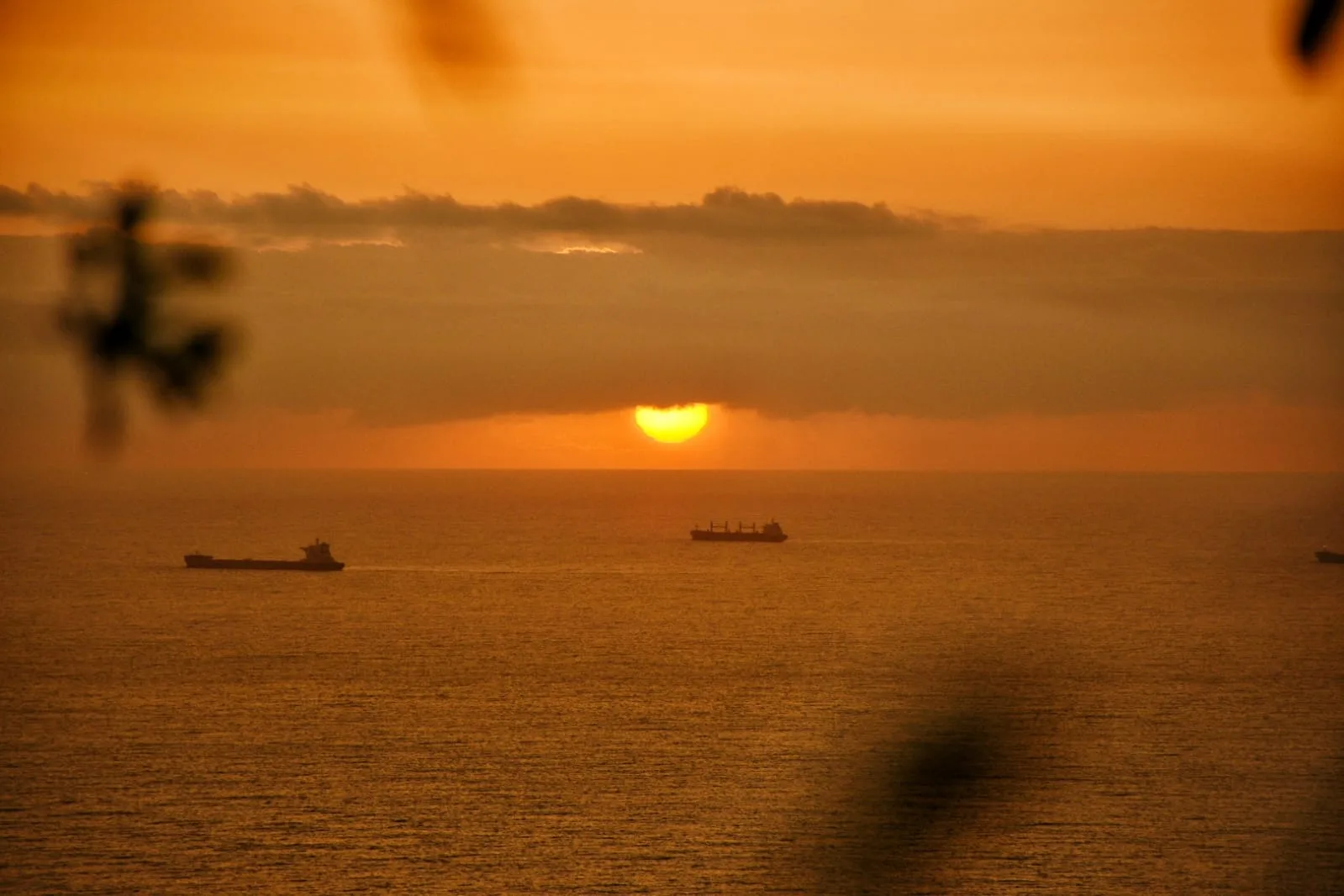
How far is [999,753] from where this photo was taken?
71125mm

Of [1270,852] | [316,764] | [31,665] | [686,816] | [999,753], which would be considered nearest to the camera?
[1270,852]

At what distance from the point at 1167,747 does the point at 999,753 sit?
8580 millimetres

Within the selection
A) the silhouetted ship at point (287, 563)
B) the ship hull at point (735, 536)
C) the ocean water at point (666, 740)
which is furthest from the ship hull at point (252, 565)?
the ship hull at point (735, 536)

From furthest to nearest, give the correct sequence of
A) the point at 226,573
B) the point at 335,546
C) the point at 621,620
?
the point at 335,546, the point at 226,573, the point at 621,620

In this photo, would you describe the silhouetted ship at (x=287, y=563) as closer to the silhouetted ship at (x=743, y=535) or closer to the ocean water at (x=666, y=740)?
the ocean water at (x=666, y=740)

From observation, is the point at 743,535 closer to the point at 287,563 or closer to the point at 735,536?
the point at 735,536

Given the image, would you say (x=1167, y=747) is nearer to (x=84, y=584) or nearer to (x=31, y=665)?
(x=31, y=665)

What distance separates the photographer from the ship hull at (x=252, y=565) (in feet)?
469

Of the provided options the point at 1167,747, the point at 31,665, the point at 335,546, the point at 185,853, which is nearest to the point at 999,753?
the point at 1167,747

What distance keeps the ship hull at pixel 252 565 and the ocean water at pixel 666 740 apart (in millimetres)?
12991

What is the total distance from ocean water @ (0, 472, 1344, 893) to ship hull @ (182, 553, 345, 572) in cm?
1299

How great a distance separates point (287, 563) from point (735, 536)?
6155 cm

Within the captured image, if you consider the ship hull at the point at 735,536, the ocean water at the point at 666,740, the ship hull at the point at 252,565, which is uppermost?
the ship hull at the point at 735,536

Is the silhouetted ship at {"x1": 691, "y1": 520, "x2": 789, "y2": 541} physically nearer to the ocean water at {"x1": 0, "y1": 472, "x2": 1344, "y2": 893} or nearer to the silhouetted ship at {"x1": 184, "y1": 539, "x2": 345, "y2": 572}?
the ocean water at {"x1": 0, "y1": 472, "x2": 1344, "y2": 893}
